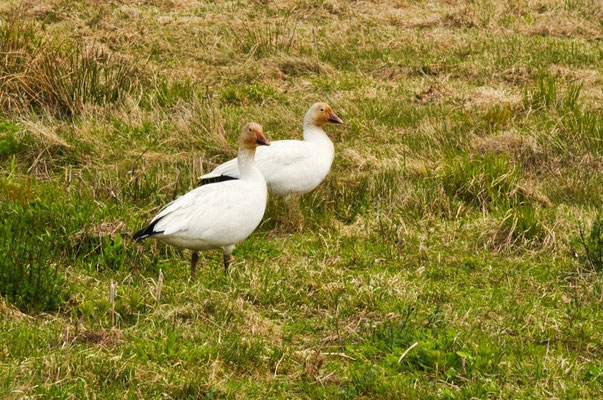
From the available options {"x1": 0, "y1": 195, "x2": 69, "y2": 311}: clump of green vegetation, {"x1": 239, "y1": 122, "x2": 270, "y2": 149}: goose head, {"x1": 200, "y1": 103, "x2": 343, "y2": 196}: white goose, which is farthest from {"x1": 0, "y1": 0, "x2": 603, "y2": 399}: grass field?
{"x1": 239, "y1": 122, "x2": 270, "y2": 149}: goose head

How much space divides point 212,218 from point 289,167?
1.67 metres

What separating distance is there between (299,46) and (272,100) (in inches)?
67.0

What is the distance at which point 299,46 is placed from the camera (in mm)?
12094

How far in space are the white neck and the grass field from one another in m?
0.55

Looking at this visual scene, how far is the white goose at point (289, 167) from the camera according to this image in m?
7.68

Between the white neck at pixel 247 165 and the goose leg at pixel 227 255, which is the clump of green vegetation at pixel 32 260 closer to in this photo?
the goose leg at pixel 227 255

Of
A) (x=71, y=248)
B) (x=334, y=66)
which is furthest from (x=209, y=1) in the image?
(x=71, y=248)

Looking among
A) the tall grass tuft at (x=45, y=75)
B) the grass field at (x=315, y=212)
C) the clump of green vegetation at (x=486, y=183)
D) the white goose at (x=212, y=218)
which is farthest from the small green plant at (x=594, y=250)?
the tall grass tuft at (x=45, y=75)

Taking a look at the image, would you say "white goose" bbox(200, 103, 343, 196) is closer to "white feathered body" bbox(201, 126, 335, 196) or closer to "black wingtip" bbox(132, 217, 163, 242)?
"white feathered body" bbox(201, 126, 335, 196)

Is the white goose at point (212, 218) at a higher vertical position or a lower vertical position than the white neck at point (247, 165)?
lower

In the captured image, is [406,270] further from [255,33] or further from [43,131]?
[255,33]

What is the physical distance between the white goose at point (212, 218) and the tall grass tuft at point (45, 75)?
345cm

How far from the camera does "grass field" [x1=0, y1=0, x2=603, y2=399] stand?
5.02 meters

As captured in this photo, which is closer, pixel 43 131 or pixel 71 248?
pixel 71 248
